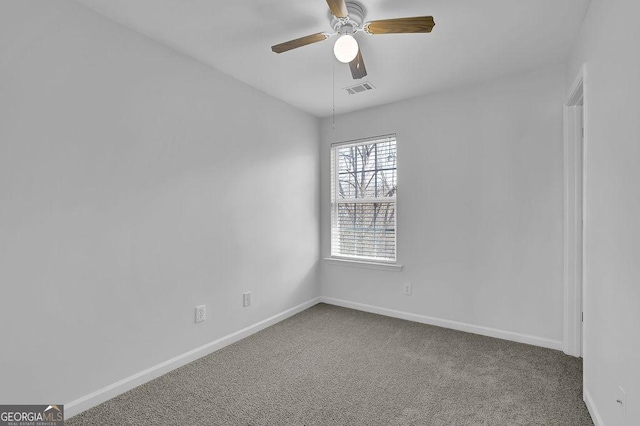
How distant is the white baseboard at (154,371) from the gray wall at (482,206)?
1.42m

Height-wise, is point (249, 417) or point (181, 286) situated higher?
point (181, 286)

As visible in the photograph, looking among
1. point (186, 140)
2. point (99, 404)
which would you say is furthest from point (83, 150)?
point (99, 404)

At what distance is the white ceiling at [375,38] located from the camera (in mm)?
1925

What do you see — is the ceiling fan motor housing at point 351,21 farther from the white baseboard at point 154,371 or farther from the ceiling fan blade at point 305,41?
the white baseboard at point 154,371

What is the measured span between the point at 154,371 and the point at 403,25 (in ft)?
9.18

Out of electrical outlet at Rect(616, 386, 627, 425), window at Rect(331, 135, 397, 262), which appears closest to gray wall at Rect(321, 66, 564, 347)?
window at Rect(331, 135, 397, 262)

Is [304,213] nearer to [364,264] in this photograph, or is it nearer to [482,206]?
[364,264]

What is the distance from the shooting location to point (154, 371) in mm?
2264

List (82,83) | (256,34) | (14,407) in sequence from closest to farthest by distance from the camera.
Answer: (14,407) → (82,83) → (256,34)

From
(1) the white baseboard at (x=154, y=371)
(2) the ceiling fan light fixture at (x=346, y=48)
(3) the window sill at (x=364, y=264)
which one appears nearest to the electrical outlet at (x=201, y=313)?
(1) the white baseboard at (x=154, y=371)

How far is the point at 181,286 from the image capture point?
8.07 ft

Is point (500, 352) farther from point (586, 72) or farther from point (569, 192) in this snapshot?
point (586, 72)

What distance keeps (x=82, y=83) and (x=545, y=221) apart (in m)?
3.61

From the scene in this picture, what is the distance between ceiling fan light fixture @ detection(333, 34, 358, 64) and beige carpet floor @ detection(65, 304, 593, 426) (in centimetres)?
214
